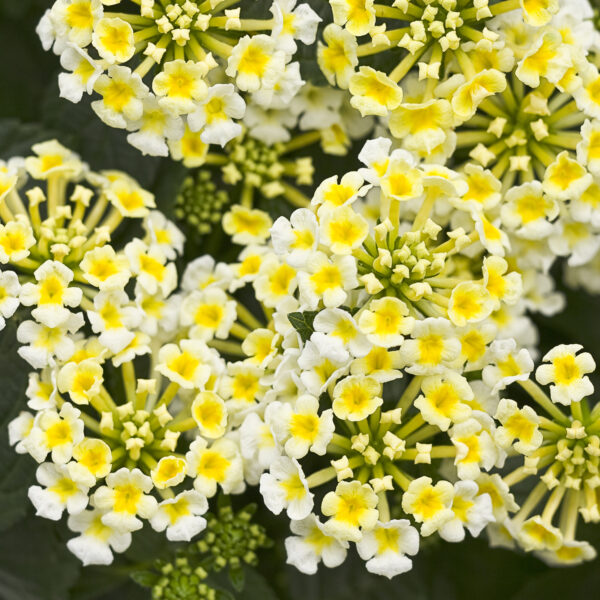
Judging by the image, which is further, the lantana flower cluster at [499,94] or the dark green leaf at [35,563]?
the dark green leaf at [35,563]

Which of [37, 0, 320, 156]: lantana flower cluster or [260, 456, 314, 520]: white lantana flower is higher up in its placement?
[37, 0, 320, 156]: lantana flower cluster

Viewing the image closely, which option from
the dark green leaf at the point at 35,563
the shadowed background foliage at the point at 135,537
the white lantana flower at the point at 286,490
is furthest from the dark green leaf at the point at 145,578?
the white lantana flower at the point at 286,490

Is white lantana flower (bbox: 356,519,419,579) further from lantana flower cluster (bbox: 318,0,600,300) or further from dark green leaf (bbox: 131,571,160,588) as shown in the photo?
lantana flower cluster (bbox: 318,0,600,300)

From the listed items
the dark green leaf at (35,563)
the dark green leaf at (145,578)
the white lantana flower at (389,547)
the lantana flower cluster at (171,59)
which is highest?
the lantana flower cluster at (171,59)

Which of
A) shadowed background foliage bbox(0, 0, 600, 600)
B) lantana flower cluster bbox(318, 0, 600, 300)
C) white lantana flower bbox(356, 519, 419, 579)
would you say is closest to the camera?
white lantana flower bbox(356, 519, 419, 579)

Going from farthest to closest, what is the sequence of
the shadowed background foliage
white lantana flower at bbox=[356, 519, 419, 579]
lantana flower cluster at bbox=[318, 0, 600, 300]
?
1. the shadowed background foliage
2. lantana flower cluster at bbox=[318, 0, 600, 300]
3. white lantana flower at bbox=[356, 519, 419, 579]

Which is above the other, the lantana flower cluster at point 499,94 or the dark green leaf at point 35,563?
the lantana flower cluster at point 499,94

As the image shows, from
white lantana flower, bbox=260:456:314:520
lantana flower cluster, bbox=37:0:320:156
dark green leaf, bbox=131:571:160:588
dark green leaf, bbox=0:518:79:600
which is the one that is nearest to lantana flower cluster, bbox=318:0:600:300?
lantana flower cluster, bbox=37:0:320:156

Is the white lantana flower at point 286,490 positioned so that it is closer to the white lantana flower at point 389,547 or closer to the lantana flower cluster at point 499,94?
the white lantana flower at point 389,547

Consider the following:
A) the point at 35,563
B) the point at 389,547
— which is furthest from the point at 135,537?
the point at 389,547
